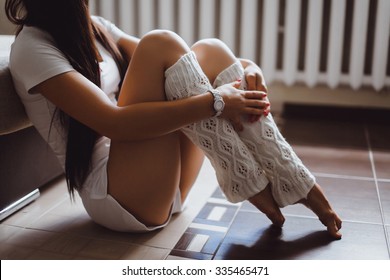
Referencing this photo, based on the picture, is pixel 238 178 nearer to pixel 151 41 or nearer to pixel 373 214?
pixel 151 41

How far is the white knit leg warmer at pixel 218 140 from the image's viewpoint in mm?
1029

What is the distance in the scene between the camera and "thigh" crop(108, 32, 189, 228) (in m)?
1.04

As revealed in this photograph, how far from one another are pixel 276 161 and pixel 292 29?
1.17 meters

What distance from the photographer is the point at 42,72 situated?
3.11 feet

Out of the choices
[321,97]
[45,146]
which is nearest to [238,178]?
[45,146]

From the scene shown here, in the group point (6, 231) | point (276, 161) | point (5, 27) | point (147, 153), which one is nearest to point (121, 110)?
point (147, 153)

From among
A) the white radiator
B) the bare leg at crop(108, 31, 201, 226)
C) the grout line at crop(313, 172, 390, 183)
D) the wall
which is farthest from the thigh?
the white radiator

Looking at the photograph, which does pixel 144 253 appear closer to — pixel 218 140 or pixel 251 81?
pixel 218 140

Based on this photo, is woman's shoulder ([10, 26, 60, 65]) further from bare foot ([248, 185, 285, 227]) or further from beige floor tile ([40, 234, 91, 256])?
bare foot ([248, 185, 285, 227])

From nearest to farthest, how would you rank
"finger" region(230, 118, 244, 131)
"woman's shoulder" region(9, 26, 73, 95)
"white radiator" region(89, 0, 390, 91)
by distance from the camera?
"woman's shoulder" region(9, 26, 73, 95) → "finger" region(230, 118, 244, 131) → "white radiator" region(89, 0, 390, 91)

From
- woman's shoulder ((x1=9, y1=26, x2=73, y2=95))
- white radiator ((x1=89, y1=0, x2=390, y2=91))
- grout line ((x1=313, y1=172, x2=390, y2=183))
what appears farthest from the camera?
white radiator ((x1=89, y1=0, x2=390, y2=91))

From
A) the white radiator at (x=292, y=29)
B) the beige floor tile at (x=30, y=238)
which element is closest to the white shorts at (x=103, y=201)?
the beige floor tile at (x=30, y=238)

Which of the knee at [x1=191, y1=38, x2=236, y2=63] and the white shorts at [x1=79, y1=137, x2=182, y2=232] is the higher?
the knee at [x1=191, y1=38, x2=236, y2=63]

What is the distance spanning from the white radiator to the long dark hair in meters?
1.18
